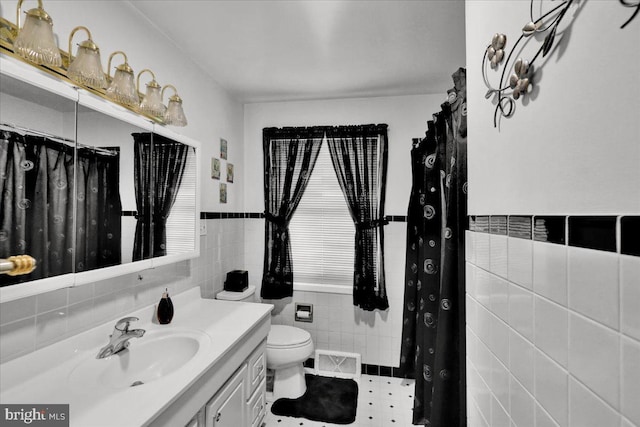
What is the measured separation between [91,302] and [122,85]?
98cm

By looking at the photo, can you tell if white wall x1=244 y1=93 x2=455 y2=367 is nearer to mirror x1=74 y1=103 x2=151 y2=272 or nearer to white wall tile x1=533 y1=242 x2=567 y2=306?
mirror x1=74 y1=103 x2=151 y2=272

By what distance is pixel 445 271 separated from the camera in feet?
3.80

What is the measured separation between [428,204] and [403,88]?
148 cm

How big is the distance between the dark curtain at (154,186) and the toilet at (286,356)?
3.06 ft

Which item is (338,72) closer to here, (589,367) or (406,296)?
(406,296)

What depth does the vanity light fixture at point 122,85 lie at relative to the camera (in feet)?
4.39

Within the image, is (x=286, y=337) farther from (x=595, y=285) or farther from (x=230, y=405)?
(x=595, y=285)

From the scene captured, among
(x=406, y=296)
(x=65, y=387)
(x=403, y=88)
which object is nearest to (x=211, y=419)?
(x=65, y=387)

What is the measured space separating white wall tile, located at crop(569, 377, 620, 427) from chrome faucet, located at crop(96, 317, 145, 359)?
148cm

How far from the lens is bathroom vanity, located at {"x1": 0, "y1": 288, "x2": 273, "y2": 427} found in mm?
951

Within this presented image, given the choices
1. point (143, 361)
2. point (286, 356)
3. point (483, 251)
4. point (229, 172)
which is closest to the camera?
point (483, 251)

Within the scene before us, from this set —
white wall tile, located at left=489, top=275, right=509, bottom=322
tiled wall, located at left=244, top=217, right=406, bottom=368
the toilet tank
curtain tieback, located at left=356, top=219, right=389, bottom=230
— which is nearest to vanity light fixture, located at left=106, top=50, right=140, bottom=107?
the toilet tank

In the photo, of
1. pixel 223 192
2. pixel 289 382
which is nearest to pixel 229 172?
pixel 223 192

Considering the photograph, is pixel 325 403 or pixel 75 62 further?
pixel 325 403
